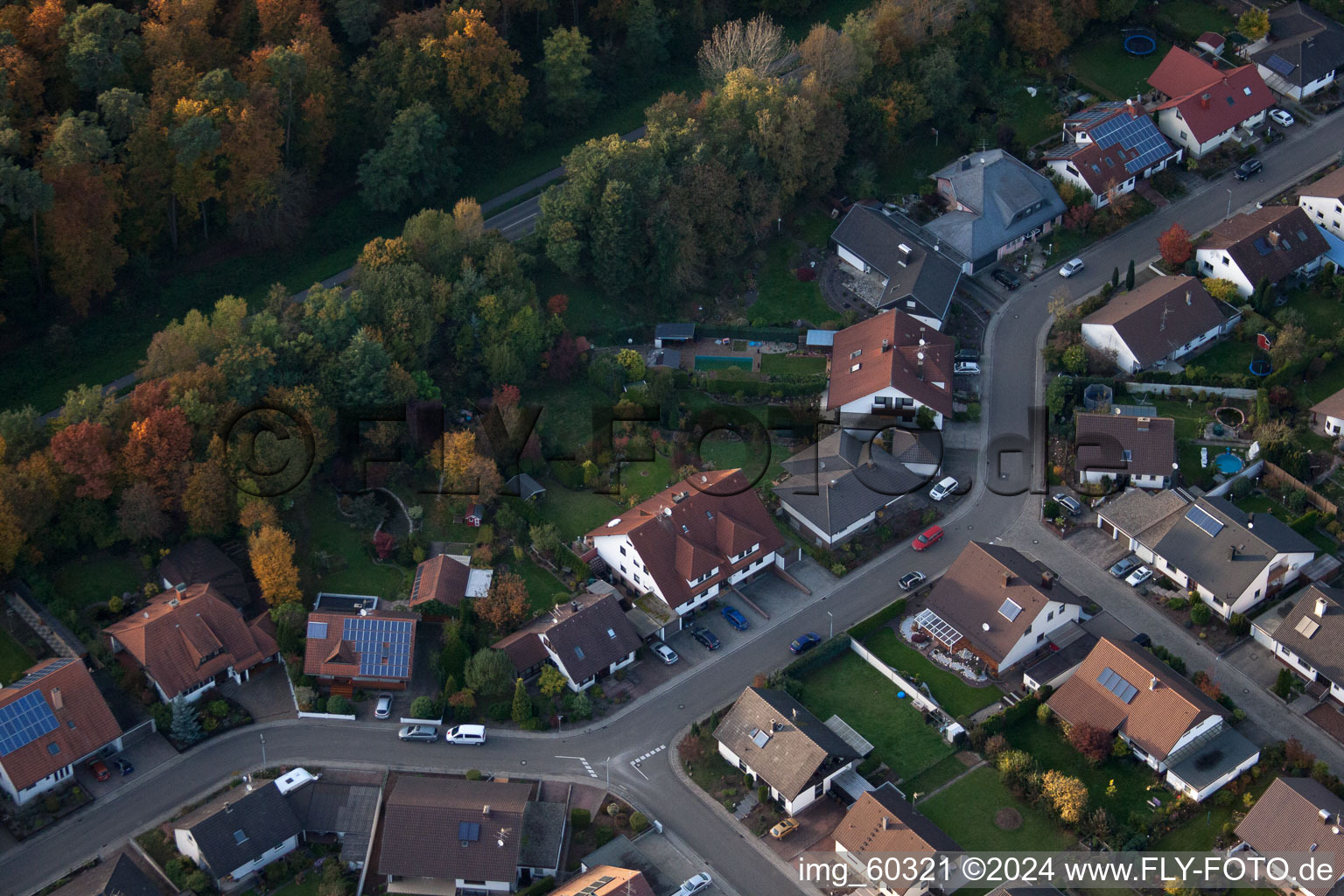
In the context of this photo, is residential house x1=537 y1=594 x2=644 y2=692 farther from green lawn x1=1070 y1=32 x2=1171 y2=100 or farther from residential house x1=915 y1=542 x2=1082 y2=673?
green lawn x1=1070 y1=32 x2=1171 y2=100

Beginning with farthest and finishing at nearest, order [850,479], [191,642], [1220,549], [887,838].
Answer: [850,479]
[1220,549]
[191,642]
[887,838]

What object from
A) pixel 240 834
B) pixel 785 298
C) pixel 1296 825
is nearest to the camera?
pixel 1296 825

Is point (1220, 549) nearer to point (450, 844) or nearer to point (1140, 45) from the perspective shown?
point (450, 844)

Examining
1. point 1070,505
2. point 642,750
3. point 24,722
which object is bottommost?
point 1070,505

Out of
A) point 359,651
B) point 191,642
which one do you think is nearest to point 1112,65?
point 359,651

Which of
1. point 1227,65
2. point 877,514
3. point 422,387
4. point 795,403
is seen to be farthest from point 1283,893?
point 1227,65

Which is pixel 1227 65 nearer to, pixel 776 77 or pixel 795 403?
pixel 776 77

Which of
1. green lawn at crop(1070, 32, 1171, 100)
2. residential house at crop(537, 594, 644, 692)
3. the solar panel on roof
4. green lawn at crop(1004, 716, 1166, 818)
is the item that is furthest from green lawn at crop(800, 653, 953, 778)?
green lawn at crop(1070, 32, 1171, 100)
